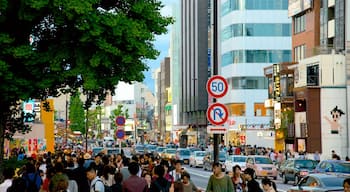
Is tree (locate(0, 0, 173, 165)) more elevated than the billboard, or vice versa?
the billboard

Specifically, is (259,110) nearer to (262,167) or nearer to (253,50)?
(253,50)

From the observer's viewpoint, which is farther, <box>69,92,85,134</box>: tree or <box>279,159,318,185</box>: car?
<box>69,92,85,134</box>: tree

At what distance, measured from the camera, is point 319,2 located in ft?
248

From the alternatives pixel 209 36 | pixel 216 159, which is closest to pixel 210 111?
pixel 216 159

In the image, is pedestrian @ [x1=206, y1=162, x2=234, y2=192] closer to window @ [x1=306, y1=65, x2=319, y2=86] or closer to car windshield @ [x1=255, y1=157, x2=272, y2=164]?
car windshield @ [x1=255, y1=157, x2=272, y2=164]

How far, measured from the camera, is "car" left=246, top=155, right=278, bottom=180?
50125mm

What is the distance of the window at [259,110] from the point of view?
109 m

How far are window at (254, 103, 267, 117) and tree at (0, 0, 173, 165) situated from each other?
82229 millimetres

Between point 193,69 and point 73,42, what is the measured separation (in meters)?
116

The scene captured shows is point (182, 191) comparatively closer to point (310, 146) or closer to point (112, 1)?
point (112, 1)

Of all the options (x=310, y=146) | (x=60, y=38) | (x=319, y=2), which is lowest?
(x=310, y=146)

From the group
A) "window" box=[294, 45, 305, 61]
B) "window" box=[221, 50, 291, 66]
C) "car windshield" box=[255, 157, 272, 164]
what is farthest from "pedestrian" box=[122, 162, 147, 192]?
"window" box=[221, 50, 291, 66]

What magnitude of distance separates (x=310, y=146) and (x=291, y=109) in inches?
323

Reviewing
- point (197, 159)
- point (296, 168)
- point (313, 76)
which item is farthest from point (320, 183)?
point (313, 76)
